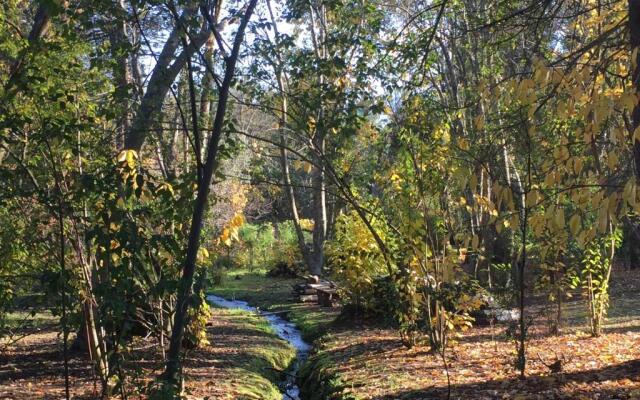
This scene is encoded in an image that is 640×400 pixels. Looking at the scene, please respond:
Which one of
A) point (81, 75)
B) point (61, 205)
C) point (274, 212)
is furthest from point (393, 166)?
point (274, 212)

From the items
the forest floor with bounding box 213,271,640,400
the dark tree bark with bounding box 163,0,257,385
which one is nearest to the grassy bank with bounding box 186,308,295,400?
the forest floor with bounding box 213,271,640,400

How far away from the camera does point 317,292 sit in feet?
56.4

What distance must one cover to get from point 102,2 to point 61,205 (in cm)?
145

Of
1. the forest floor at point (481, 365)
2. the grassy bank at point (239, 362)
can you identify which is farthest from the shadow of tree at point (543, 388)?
the grassy bank at point (239, 362)

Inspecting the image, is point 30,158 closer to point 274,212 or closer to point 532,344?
point 532,344

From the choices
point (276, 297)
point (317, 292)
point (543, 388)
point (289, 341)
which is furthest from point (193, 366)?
point (276, 297)

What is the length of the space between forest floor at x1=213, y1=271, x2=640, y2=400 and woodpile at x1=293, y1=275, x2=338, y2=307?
4263mm

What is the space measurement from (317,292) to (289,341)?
4946 mm

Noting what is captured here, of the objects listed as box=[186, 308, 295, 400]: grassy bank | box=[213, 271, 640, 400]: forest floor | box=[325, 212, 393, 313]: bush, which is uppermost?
box=[325, 212, 393, 313]: bush

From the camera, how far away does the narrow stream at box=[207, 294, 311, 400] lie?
28.2 ft

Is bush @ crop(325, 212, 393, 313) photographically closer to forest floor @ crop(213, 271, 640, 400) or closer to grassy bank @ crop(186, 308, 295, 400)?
forest floor @ crop(213, 271, 640, 400)

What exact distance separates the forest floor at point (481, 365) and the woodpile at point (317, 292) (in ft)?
14.0

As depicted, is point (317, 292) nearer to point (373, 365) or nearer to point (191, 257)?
point (373, 365)

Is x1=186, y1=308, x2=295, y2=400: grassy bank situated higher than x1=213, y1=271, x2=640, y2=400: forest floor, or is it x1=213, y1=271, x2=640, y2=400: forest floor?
x1=213, y1=271, x2=640, y2=400: forest floor
